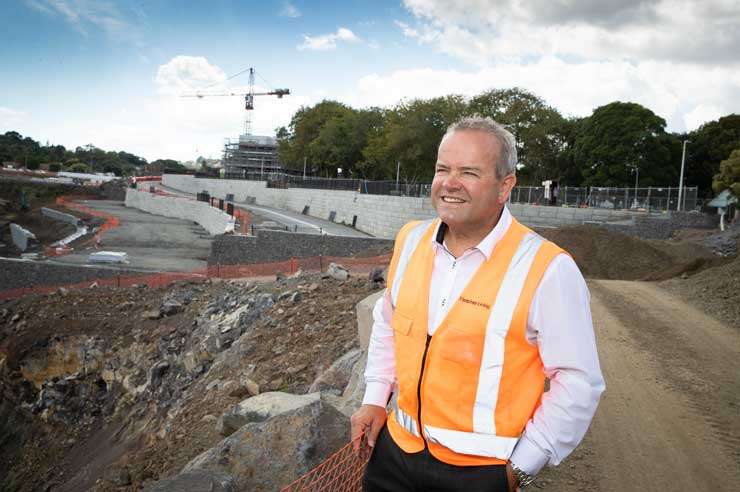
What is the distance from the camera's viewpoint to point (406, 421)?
2576 mm

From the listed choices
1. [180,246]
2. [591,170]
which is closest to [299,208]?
[180,246]

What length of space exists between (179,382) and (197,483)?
10676 millimetres

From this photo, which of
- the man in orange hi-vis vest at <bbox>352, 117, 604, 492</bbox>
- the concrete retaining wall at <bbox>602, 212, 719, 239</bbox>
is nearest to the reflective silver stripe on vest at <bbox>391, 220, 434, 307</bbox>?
the man in orange hi-vis vest at <bbox>352, 117, 604, 492</bbox>

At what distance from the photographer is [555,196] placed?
32969mm

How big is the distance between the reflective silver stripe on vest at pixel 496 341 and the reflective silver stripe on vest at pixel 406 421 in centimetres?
28

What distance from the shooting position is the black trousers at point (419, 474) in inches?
91.6

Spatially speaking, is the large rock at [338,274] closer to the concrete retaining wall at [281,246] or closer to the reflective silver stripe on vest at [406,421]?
the concrete retaining wall at [281,246]

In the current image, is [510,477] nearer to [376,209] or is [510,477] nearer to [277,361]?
[277,361]

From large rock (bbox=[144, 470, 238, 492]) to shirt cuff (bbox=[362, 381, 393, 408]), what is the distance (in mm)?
2197

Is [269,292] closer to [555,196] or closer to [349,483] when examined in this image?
[349,483]

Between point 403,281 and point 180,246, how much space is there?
1566 inches

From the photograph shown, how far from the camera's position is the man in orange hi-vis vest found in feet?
7.32

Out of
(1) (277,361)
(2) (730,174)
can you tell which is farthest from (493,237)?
(2) (730,174)

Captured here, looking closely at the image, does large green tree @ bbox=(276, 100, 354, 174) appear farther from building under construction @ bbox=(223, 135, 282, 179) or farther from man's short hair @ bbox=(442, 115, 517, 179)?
man's short hair @ bbox=(442, 115, 517, 179)
